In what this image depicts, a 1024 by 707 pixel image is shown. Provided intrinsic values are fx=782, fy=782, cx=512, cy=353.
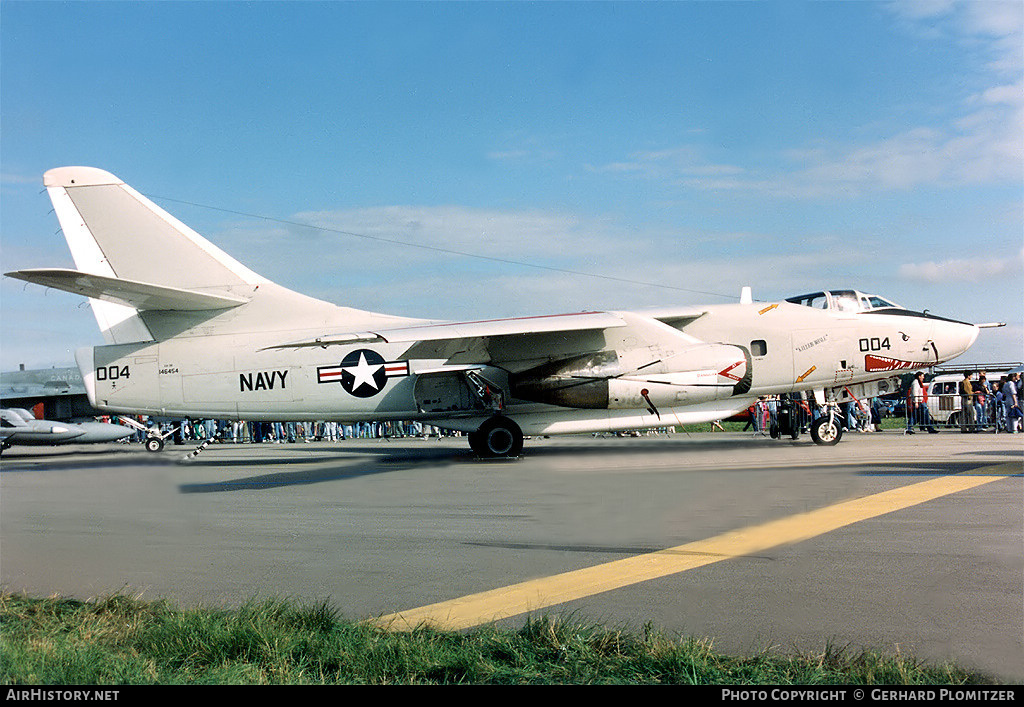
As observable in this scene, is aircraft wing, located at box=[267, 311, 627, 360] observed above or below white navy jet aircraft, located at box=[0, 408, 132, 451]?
above

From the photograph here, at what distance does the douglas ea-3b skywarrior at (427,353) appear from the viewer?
1491cm

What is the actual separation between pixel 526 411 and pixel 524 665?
12.9 metres

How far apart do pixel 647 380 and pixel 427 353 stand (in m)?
4.41

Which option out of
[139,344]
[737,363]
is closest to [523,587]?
[737,363]

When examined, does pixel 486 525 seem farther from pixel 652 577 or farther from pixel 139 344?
pixel 139 344

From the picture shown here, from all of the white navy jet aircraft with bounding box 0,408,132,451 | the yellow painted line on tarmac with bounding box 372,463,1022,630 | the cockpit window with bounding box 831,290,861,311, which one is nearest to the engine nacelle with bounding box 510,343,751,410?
the cockpit window with bounding box 831,290,861,311

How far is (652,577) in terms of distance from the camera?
533cm

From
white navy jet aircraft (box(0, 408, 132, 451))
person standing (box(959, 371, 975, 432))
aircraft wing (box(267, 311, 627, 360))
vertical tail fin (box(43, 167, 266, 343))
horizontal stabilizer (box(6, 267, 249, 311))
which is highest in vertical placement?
vertical tail fin (box(43, 167, 266, 343))

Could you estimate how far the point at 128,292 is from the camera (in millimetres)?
13445

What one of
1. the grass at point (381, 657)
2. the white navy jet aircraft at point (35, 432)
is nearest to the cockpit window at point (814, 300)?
the grass at point (381, 657)

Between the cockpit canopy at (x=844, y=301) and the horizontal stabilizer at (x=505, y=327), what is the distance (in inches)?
192

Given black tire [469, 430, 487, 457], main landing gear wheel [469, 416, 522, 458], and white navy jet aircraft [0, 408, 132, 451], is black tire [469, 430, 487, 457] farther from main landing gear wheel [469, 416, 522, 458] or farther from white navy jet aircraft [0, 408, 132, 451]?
white navy jet aircraft [0, 408, 132, 451]

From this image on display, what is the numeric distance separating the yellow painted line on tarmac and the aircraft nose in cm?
983

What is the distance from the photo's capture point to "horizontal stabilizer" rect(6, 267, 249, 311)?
11742mm
